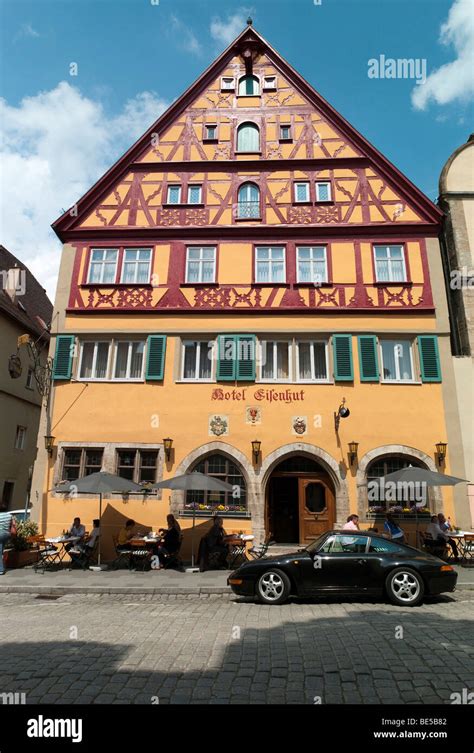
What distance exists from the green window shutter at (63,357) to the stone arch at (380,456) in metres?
10.3

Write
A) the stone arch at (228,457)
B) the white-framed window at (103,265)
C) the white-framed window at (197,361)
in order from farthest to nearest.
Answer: the white-framed window at (103,265)
the white-framed window at (197,361)
the stone arch at (228,457)

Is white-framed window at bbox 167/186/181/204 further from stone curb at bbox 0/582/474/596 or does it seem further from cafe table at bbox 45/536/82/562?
stone curb at bbox 0/582/474/596

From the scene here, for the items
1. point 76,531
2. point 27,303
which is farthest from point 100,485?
point 27,303

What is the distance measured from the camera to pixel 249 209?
1736 cm

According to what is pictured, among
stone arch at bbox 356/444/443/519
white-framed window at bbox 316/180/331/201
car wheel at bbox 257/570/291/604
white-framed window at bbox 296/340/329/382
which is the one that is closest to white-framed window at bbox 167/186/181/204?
white-framed window at bbox 316/180/331/201

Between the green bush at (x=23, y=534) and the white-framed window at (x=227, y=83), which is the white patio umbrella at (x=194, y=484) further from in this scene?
the white-framed window at (x=227, y=83)

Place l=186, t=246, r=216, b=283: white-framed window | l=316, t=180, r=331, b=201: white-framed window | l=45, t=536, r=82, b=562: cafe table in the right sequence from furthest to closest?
l=316, t=180, r=331, b=201: white-framed window → l=186, t=246, r=216, b=283: white-framed window → l=45, t=536, r=82, b=562: cafe table

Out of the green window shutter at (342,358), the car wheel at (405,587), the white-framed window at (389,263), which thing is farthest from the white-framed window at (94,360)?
the car wheel at (405,587)

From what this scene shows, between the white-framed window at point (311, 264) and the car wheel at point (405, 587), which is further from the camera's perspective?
the white-framed window at point (311, 264)

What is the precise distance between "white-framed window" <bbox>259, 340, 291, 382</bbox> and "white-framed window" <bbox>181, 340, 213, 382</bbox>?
182 cm

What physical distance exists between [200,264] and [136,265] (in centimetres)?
242

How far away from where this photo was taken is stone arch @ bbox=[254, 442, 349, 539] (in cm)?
1421

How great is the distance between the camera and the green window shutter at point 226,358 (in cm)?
1542
